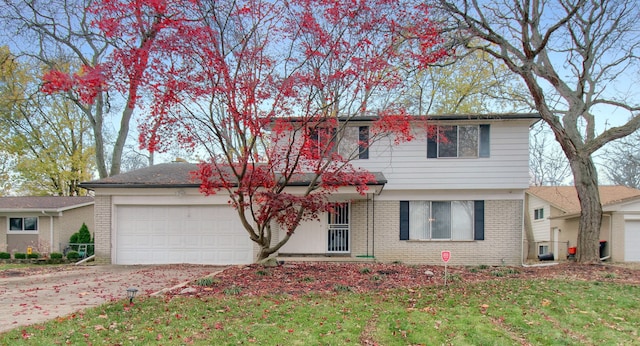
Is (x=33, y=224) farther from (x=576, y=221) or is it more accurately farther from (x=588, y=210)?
(x=576, y=221)

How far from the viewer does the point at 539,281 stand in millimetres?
8805

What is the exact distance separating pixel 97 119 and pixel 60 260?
27.3ft

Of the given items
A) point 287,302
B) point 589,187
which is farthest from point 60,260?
point 589,187

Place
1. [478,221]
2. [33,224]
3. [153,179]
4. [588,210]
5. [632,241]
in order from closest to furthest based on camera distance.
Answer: [588,210] → [478,221] → [153,179] → [632,241] → [33,224]

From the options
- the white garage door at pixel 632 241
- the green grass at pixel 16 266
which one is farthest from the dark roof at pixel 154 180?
the white garage door at pixel 632 241

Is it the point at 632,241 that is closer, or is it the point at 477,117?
the point at 477,117

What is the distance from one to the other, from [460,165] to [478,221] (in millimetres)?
1895

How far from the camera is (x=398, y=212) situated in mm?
13992

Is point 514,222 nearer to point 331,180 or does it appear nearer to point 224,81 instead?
point 331,180

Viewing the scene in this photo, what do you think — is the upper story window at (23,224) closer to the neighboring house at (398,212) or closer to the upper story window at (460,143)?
the neighboring house at (398,212)

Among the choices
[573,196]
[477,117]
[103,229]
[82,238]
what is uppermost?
[477,117]

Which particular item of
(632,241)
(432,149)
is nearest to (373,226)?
(432,149)

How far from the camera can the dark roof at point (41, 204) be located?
19.7 m

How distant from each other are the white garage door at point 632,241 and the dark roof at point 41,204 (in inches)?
955
